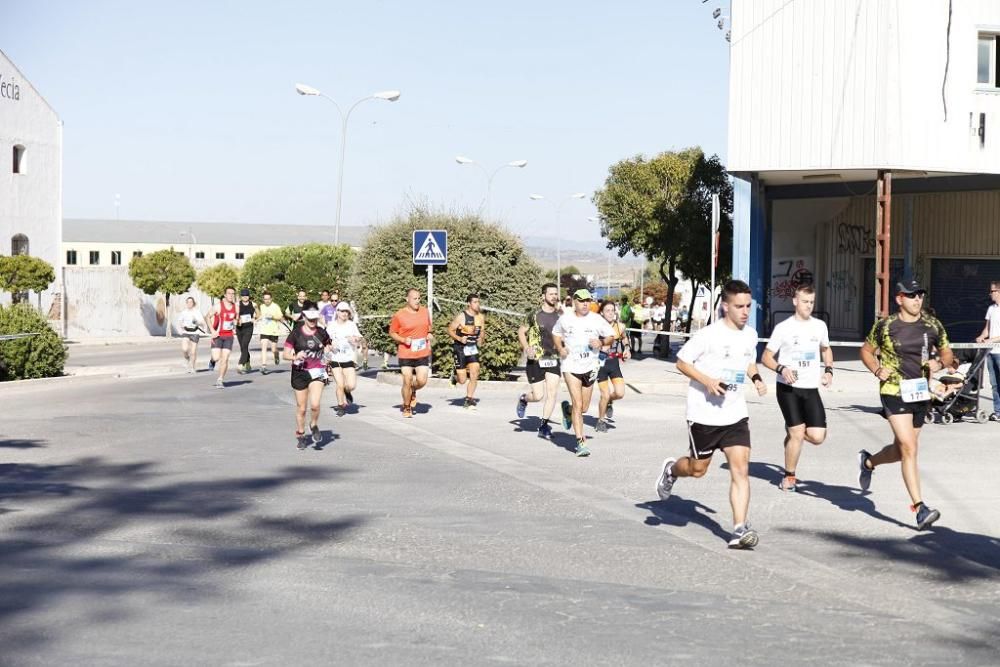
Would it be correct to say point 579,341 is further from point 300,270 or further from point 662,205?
point 300,270

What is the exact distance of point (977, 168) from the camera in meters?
26.1

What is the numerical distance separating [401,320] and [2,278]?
2837cm

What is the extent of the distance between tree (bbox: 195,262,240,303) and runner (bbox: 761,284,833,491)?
48.1 m

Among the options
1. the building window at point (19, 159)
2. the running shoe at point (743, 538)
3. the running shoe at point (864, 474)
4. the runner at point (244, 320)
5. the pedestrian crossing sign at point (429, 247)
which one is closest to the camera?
the running shoe at point (743, 538)

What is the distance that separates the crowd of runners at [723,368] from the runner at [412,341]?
18mm

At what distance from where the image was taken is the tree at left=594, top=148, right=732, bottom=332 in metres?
39.2

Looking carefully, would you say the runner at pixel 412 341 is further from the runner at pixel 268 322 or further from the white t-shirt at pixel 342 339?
the runner at pixel 268 322

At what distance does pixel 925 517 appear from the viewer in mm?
9539

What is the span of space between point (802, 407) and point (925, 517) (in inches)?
88.4

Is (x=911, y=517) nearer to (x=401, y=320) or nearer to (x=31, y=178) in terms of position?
(x=401, y=320)

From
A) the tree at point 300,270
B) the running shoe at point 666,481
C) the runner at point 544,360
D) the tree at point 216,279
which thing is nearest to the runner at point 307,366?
the runner at point 544,360

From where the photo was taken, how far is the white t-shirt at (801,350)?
11609mm

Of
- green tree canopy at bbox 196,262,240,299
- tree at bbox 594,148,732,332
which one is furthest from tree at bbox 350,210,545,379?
green tree canopy at bbox 196,262,240,299

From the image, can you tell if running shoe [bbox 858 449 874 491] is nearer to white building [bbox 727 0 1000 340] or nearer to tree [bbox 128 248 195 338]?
white building [bbox 727 0 1000 340]
